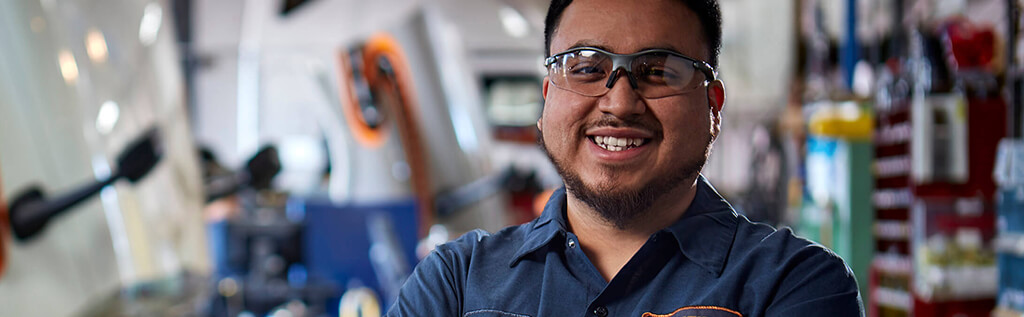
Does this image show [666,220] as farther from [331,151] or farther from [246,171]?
[331,151]

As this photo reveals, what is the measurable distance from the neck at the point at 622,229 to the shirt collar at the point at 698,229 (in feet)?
0.06

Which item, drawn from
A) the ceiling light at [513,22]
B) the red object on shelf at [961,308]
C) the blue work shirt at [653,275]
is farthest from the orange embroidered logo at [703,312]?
the ceiling light at [513,22]

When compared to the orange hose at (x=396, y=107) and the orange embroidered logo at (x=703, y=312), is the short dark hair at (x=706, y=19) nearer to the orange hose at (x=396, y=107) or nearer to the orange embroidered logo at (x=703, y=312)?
the orange embroidered logo at (x=703, y=312)

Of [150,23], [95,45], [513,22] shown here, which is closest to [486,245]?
[95,45]

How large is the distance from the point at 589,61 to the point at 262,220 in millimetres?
4042

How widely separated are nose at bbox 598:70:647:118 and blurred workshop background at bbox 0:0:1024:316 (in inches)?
48.4

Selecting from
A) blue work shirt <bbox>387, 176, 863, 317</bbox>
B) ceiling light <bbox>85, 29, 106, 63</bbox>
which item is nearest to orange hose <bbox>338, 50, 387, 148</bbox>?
ceiling light <bbox>85, 29, 106, 63</bbox>

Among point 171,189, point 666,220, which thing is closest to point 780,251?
point 666,220

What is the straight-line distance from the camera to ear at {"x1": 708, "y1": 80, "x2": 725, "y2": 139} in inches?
45.0

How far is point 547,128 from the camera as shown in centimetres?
112

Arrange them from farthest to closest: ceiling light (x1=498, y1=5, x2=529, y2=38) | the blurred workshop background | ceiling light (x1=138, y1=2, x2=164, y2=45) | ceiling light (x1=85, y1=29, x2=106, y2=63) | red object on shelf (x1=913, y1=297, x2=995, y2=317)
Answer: ceiling light (x1=498, y1=5, x2=529, y2=38) < red object on shelf (x1=913, y1=297, x2=995, y2=317) < ceiling light (x1=138, y1=2, x2=164, y2=45) < ceiling light (x1=85, y1=29, x2=106, y2=63) < the blurred workshop background

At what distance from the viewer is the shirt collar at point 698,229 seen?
41.9 inches

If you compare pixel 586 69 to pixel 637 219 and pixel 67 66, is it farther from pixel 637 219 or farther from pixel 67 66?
pixel 67 66

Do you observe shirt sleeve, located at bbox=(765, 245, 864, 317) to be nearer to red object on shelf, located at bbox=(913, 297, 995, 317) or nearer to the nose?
the nose
